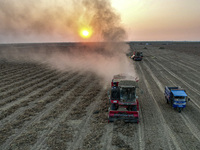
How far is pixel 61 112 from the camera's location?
15.4 meters

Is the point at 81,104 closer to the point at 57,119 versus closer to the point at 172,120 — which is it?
the point at 57,119

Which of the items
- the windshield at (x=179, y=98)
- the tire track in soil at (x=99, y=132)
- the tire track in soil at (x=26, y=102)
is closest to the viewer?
the tire track in soil at (x=99, y=132)

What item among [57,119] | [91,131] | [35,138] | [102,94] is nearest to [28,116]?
[57,119]

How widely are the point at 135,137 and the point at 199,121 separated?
6.18 m

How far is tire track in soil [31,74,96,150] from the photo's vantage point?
10.9m

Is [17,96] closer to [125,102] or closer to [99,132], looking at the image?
[99,132]

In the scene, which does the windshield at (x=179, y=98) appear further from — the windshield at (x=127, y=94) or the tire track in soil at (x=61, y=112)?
the tire track in soil at (x=61, y=112)

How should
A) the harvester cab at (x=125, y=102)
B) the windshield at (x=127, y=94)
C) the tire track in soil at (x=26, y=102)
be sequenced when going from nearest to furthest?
the harvester cab at (x=125, y=102)
the windshield at (x=127, y=94)
the tire track in soil at (x=26, y=102)

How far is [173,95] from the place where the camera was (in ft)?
49.8

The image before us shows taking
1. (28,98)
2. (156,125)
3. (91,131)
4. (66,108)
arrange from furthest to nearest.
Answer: (28,98) < (66,108) < (156,125) < (91,131)

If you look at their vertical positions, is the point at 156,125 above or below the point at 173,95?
below

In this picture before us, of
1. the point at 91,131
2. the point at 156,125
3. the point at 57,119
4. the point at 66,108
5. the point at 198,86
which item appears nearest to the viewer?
the point at 91,131

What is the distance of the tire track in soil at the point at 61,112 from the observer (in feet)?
35.8

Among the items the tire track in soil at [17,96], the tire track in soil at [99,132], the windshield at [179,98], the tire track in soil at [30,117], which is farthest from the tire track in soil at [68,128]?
the windshield at [179,98]
